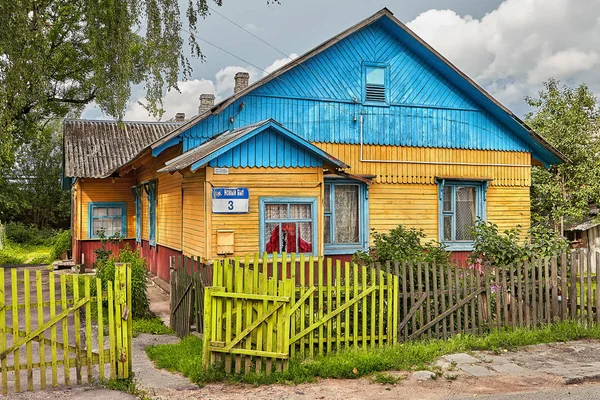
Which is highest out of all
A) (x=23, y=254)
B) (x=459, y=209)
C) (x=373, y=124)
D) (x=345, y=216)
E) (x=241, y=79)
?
(x=241, y=79)

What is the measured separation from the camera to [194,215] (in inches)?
495

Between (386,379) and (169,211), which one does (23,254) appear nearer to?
(169,211)

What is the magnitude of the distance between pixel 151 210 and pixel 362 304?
11.6m

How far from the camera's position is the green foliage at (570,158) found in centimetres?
2453

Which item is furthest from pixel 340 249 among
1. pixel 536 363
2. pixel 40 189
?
pixel 40 189

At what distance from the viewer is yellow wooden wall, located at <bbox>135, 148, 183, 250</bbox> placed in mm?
14344

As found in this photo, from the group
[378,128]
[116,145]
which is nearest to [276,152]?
[378,128]

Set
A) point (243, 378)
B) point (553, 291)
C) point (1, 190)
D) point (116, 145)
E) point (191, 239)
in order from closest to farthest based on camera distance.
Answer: point (243, 378) < point (553, 291) < point (191, 239) < point (116, 145) < point (1, 190)

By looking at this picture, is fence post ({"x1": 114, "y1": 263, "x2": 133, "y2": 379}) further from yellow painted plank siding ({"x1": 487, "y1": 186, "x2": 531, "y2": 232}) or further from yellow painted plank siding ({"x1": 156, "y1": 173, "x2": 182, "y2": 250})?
yellow painted plank siding ({"x1": 487, "y1": 186, "x2": 531, "y2": 232})

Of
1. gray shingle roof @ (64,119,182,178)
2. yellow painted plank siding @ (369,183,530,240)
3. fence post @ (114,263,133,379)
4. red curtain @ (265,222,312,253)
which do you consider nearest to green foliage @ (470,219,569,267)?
red curtain @ (265,222,312,253)

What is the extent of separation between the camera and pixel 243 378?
22.5 feet

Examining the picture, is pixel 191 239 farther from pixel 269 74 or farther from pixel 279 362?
pixel 279 362

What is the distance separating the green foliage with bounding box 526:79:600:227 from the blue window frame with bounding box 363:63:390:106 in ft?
43.9

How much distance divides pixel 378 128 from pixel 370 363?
9163 millimetres
